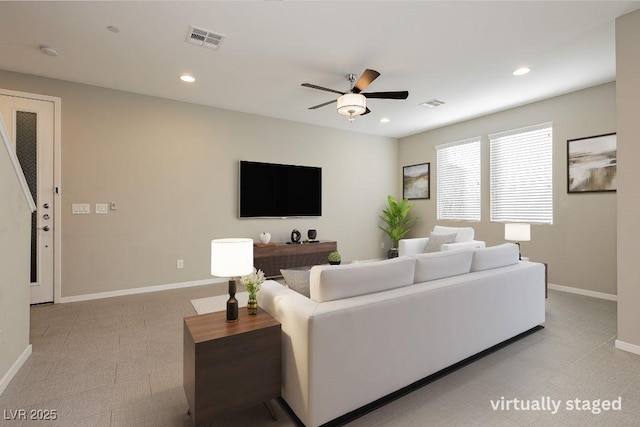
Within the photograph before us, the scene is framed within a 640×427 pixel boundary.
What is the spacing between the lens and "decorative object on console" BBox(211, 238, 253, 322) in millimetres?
1766

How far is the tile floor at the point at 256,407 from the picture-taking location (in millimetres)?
1807

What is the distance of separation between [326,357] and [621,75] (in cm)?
337

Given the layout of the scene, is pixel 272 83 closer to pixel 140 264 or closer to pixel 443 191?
pixel 140 264

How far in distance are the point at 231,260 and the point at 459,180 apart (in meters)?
5.35

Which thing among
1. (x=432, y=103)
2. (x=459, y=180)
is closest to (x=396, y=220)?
(x=459, y=180)

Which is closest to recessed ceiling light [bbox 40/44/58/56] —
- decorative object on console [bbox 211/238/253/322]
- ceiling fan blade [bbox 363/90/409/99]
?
decorative object on console [bbox 211/238/253/322]

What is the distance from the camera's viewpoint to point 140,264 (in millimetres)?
4430

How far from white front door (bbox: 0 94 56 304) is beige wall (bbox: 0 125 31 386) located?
1.63m

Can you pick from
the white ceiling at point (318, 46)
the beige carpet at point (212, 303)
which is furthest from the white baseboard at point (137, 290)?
the white ceiling at point (318, 46)

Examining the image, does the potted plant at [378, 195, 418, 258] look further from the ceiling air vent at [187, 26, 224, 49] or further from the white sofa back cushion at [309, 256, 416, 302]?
the ceiling air vent at [187, 26, 224, 49]

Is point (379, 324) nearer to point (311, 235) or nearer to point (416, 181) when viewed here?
point (311, 235)

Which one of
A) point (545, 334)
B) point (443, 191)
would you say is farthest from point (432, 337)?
point (443, 191)

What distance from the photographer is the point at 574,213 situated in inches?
172

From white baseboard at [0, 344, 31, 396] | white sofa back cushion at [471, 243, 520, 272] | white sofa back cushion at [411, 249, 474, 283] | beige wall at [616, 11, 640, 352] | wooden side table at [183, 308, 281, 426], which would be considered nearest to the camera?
wooden side table at [183, 308, 281, 426]
